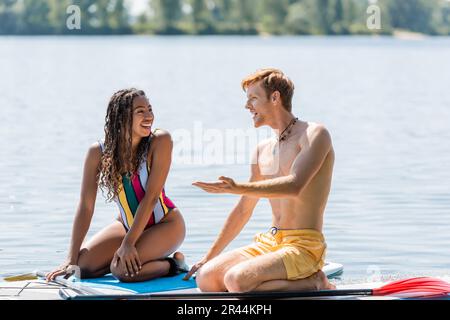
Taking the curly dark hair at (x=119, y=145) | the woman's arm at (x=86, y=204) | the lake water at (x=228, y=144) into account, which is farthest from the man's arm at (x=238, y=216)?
the lake water at (x=228, y=144)

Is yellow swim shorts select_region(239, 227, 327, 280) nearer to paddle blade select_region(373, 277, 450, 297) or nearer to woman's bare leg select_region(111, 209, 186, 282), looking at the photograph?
paddle blade select_region(373, 277, 450, 297)

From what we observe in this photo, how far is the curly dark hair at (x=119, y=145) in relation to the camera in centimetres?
732

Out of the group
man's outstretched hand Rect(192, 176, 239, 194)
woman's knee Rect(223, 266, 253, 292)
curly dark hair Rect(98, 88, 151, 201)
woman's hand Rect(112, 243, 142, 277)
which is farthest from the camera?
curly dark hair Rect(98, 88, 151, 201)

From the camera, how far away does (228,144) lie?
2112cm

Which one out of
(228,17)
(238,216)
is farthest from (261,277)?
(228,17)

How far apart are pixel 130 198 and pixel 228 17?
230 feet

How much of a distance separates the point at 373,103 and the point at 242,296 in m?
24.7

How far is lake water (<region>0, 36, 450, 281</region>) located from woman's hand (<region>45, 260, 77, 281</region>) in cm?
229

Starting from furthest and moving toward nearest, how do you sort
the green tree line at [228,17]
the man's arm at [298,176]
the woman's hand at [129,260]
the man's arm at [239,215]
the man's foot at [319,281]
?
1. the green tree line at [228,17]
2. the woman's hand at [129,260]
3. the man's arm at [239,215]
4. the man's foot at [319,281]
5. the man's arm at [298,176]

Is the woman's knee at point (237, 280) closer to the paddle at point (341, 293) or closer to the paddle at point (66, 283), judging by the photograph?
the paddle at point (341, 293)

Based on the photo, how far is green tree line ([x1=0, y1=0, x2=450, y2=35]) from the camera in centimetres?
6275

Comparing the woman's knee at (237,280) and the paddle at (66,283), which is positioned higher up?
the woman's knee at (237,280)

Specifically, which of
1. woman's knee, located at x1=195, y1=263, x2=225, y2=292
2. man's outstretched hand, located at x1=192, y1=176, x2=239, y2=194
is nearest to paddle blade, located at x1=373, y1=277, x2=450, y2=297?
woman's knee, located at x1=195, y1=263, x2=225, y2=292

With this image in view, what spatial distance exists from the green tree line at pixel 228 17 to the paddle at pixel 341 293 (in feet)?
181
